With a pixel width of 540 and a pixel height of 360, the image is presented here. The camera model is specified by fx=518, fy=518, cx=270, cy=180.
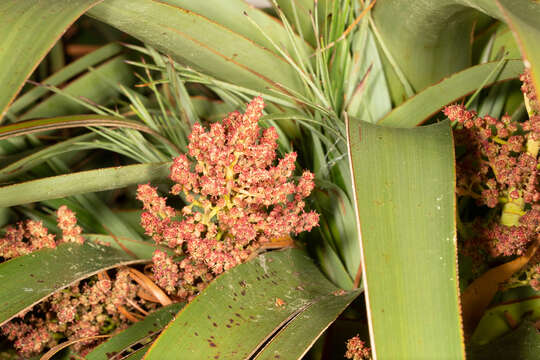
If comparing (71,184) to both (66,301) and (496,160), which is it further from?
(496,160)

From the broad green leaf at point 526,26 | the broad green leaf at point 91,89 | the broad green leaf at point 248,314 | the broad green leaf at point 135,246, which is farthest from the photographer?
the broad green leaf at point 91,89

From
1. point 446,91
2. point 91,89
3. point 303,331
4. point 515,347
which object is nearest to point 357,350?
point 303,331

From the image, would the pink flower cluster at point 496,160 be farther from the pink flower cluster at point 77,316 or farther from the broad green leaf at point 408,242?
the pink flower cluster at point 77,316

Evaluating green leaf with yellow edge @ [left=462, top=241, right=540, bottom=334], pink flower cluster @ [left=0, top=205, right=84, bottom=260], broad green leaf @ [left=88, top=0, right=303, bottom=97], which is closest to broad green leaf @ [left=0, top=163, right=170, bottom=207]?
pink flower cluster @ [left=0, top=205, right=84, bottom=260]

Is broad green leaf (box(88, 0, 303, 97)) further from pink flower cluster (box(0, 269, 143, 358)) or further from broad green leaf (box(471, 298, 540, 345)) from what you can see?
broad green leaf (box(471, 298, 540, 345))

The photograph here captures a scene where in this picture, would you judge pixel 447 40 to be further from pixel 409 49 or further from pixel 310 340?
pixel 310 340

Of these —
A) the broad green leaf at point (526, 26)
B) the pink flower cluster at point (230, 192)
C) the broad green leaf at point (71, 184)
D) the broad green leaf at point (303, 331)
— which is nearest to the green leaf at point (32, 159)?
the broad green leaf at point (71, 184)
